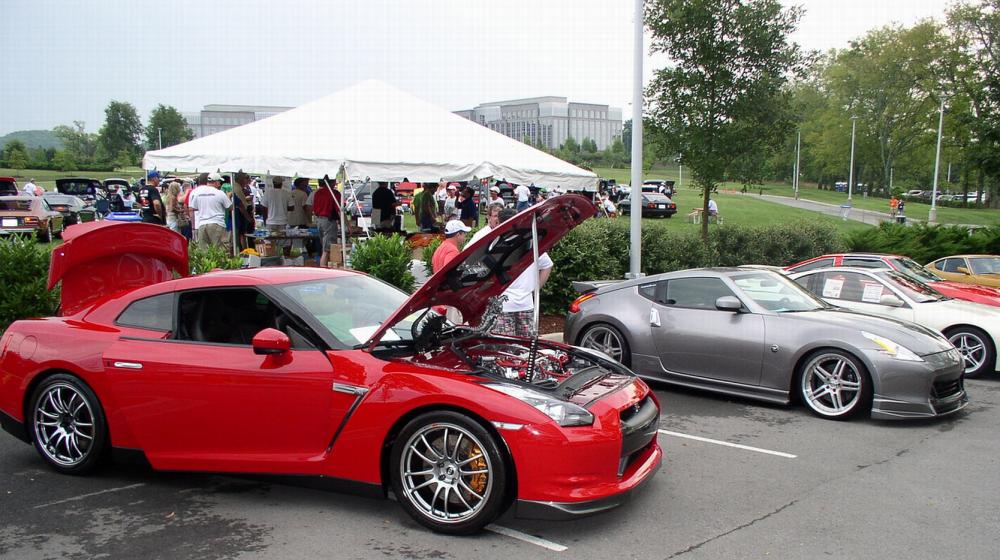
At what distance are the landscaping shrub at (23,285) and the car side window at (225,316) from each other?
17.3 feet

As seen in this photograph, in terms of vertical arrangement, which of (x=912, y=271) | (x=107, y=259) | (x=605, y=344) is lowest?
(x=605, y=344)

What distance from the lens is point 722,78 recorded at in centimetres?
1477

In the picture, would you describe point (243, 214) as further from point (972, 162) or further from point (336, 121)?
point (972, 162)

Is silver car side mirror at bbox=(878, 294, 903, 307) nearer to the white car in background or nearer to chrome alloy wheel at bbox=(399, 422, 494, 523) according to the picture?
the white car in background

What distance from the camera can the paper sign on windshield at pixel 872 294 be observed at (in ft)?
30.8

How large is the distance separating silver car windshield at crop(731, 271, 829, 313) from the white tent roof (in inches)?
178

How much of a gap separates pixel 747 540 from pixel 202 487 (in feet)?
11.6

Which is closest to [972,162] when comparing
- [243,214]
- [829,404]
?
[829,404]

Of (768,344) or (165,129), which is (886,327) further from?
(165,129)

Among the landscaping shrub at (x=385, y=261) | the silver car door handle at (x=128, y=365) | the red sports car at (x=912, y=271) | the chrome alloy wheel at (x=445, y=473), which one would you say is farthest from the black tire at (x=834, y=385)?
the silver car door handle at (x=128, y=365)

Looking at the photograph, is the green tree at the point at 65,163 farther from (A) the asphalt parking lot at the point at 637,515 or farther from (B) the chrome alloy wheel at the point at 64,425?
(B) the chrome alloy wheel at the point at 64,425

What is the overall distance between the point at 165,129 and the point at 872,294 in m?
98.7

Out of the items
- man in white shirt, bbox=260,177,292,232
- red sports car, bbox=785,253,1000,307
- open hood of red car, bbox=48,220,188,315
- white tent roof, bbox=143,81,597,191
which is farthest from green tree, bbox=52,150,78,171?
red sports car, bbox=785,253,1000,307

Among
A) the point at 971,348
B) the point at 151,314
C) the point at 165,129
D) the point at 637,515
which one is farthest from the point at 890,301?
the point at 165,129
